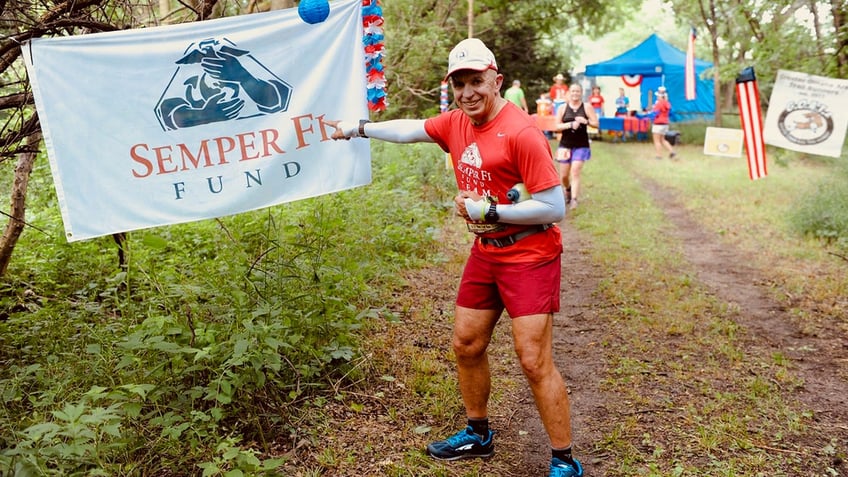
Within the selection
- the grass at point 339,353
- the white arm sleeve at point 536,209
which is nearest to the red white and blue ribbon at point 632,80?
the grass at point 339,353

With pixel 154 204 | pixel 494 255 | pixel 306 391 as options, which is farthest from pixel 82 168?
pixel 494 255

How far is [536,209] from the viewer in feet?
10.9

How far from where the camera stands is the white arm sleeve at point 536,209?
131 inches

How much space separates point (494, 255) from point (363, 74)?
187 cm

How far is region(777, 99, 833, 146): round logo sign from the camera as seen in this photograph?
8.77m

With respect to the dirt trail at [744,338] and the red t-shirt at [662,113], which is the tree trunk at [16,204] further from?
the red t-shirt at [662,113]

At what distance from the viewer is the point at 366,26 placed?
16.5ft

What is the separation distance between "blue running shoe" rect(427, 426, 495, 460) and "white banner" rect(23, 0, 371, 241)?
182cm

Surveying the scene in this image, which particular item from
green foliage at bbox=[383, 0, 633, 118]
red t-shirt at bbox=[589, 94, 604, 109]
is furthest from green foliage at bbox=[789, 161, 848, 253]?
red t-shirt at bbox=[589, 94, 604, 109]

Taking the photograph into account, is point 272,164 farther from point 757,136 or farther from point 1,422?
point 757,136

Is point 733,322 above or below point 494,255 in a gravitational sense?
below

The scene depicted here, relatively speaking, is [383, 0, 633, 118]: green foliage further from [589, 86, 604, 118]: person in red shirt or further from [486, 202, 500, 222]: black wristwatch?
[486, 202, 500, 222]: black wristwatch

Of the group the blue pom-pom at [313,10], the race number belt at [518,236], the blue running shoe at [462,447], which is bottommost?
the blue running shoe at [462,447]

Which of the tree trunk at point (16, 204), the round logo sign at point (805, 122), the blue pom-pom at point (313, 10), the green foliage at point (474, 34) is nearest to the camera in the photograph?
the blue pom-pom at point (313, 10)
